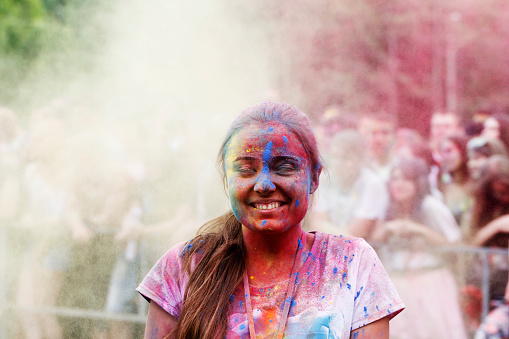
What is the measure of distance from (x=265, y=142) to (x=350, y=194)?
2.54m

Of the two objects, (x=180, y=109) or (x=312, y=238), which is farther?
(x=180, y=109)

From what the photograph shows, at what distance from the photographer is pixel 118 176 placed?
417 cm

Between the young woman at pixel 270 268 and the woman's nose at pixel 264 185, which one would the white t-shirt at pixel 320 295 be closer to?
the young woman at pixel 270 268

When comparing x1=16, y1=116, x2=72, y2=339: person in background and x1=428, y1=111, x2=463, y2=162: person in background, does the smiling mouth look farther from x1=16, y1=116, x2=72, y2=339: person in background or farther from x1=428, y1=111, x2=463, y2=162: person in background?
x1=428, y1=111, x2=463, y2=162: person in background

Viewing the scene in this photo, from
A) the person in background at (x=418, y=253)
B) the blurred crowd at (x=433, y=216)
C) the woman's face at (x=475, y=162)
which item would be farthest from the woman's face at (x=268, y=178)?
the woman's face at (x=475, y=162)

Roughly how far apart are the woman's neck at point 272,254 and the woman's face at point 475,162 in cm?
265

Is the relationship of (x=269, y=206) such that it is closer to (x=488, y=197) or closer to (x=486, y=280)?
(x=486, y=280)

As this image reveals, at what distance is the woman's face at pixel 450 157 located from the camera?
4.25 m

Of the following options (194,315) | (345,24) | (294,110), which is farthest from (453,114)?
(194,315)

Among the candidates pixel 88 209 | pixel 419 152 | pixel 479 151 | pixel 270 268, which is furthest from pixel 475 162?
pixel 270 268

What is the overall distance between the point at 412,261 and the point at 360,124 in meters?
1.24

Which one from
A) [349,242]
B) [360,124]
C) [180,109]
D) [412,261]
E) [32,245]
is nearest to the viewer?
[349,242]

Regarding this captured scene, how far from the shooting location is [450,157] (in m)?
4.29

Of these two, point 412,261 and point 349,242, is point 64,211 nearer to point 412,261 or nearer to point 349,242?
point 412,261
